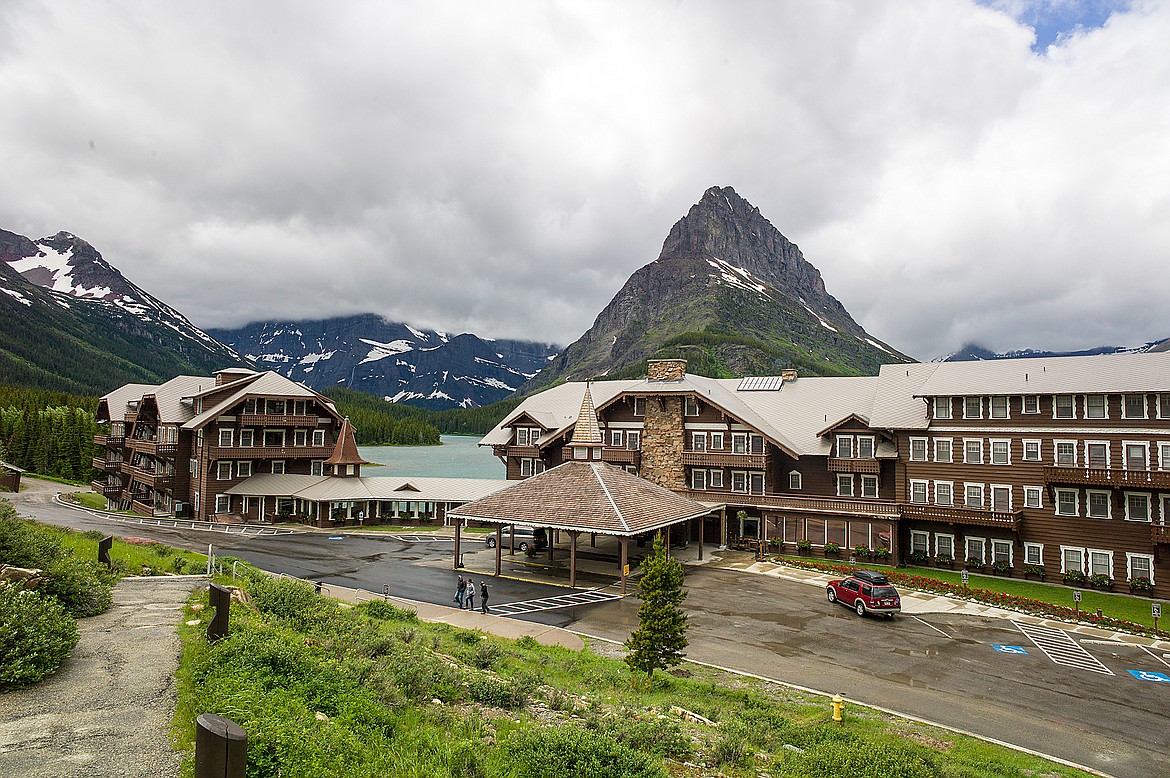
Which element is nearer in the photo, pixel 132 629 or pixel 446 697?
pixel 446 697

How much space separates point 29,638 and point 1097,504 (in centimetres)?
4807

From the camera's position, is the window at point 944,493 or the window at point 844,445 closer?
the window at point 944,493

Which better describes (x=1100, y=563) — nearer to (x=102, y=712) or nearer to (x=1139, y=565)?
(x=1139, y=565)

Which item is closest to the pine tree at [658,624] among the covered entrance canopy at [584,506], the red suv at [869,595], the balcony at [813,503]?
the covered entrance canopy at [584,506]

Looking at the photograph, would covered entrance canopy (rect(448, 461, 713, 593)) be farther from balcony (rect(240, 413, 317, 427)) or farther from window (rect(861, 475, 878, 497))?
balcony (rect(240, 413, 317, 427))

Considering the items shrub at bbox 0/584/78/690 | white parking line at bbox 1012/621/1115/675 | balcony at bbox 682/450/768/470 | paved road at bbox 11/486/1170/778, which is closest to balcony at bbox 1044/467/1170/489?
white parking line at bbox 1012/621/1115/675

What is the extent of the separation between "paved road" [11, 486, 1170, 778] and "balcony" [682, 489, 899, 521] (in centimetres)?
919

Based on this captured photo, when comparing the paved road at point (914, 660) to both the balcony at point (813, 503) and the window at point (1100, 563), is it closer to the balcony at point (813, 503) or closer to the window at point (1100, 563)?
the balcony at point (813, 503)

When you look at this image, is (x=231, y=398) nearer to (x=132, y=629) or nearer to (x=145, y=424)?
(x=145, y=424)

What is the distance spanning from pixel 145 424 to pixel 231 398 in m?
16.8

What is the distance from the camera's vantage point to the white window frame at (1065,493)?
39.8m

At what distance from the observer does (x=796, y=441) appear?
2041 inches

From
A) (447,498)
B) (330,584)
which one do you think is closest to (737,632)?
(330,584)

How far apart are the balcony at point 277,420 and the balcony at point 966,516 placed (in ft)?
173
